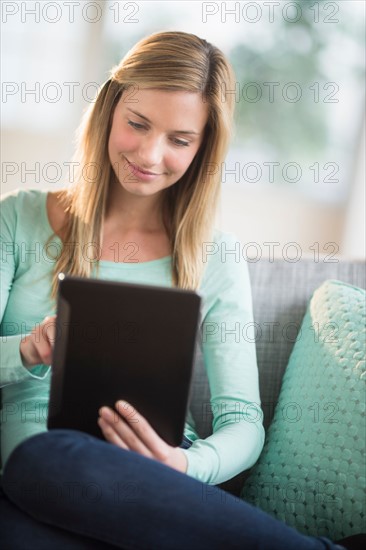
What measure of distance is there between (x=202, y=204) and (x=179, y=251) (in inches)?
4.3

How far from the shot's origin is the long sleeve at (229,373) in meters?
1.34

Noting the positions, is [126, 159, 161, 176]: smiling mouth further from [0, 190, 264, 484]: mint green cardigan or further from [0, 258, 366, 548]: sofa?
[0, 258, 366, 548]: sofa

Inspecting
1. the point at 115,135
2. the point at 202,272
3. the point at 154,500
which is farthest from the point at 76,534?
the point at 115,135

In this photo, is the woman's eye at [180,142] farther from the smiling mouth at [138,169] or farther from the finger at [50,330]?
the finger at [50,330]

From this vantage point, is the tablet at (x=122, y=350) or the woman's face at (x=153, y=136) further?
the woman's face at (x=153, y=136)

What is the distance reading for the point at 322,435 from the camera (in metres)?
1.38

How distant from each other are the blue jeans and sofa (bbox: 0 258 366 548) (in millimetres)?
503

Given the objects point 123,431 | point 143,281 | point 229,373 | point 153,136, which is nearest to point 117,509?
point 123,431

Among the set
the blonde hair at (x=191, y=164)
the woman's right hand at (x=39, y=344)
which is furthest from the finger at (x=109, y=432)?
the blonde hair at (x=191, y=164)

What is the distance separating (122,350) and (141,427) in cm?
12

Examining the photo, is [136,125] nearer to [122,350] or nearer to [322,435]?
[122,350]

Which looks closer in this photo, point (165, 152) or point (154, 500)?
point (154, 500)

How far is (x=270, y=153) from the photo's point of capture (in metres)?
3.69

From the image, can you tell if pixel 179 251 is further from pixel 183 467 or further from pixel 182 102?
pixel 183 467
